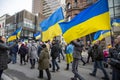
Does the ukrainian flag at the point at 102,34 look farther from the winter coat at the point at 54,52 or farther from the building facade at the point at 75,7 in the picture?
the building facade at the point at 75,7

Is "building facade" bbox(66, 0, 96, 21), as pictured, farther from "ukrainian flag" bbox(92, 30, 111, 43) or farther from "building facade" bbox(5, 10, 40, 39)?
"building facade" bbox(5, 10, 40, 39)

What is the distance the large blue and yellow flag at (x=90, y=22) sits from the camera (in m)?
7.60

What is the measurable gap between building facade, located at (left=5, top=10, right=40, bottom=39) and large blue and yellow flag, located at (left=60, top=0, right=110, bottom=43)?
56.6 m

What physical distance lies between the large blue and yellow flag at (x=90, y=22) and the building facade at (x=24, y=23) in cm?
5659

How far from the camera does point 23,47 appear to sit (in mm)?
15266

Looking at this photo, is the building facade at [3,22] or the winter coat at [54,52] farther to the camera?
the building facade at [3,22]

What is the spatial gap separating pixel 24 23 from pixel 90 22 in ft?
196

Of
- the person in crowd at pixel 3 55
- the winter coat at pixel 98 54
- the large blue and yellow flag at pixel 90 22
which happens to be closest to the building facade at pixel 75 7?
the winter coat at pixel 98 54

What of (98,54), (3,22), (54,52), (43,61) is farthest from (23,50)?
(3,22)

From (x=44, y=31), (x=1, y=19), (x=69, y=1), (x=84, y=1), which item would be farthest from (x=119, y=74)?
(x=1, y=19)

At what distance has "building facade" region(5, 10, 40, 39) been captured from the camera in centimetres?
6619

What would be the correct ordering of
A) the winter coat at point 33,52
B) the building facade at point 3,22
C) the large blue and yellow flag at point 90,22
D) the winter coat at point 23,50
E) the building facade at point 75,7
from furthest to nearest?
1. the building facade at point 3,22
2. the building facade at point 75,7
3. the winter coat at point 23,50
4. the winter coat at point 33,52
5. the large blue and yellow flag at point 90,22

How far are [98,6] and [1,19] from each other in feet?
236

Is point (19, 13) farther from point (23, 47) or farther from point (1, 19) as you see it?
point (23, 47)
